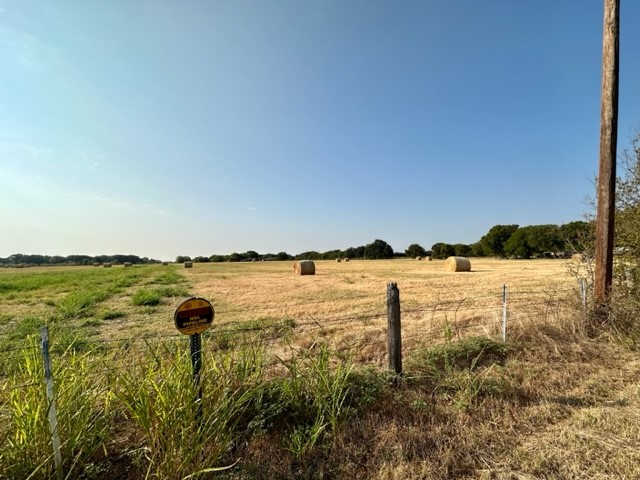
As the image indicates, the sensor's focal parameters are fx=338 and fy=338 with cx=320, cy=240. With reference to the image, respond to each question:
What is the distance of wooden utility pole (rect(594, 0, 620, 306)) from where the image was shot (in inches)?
246

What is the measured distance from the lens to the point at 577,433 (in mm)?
3092

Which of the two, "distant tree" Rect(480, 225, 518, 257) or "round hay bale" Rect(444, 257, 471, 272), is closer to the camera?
"round hay bale" Rect(444, 257, 471, 272)

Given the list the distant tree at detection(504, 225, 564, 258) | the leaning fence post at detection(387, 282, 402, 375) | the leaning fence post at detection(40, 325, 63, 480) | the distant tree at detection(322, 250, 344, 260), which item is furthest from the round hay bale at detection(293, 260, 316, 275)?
the distant tree at detection(322, 250, 344, 260)

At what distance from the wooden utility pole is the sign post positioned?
22.9 ft

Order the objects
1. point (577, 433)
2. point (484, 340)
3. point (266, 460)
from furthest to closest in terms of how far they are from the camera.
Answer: point (484, 340) → point (577, 433) → point (266, 460)

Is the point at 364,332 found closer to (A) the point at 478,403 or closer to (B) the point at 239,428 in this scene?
(A) the point at 478,403

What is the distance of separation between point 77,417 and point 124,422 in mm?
583

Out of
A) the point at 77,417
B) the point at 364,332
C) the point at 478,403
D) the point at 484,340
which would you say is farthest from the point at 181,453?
the point at 364,332

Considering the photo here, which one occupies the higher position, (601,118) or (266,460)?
(601,118)

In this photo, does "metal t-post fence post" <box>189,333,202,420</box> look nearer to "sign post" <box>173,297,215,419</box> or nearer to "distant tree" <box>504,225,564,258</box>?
"sign post" <box>173,297,215,419</box>

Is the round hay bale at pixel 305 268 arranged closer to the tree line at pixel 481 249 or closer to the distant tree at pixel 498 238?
the tree line at pixel 481 249

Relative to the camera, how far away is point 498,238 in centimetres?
7444

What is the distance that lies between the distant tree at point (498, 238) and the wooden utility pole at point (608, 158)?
74.1 m

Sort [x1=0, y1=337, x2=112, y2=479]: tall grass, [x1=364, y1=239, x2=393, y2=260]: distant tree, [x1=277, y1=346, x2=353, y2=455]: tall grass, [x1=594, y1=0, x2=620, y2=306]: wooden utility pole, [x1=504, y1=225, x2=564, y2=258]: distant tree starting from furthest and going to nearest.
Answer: [x1=364, y1=239, x2=393, y2=260]: distant tree
[x1=504, y1=225, x2=564, y2=258]: distant tree
[x1=594, y1=0, x2=620, y2=306]: wooden utility pole
[x1=277, y1=346, x2=353, y2=455]: tall grass
[x1=0, y1=337, x2=112, y2=479]: tall grass
